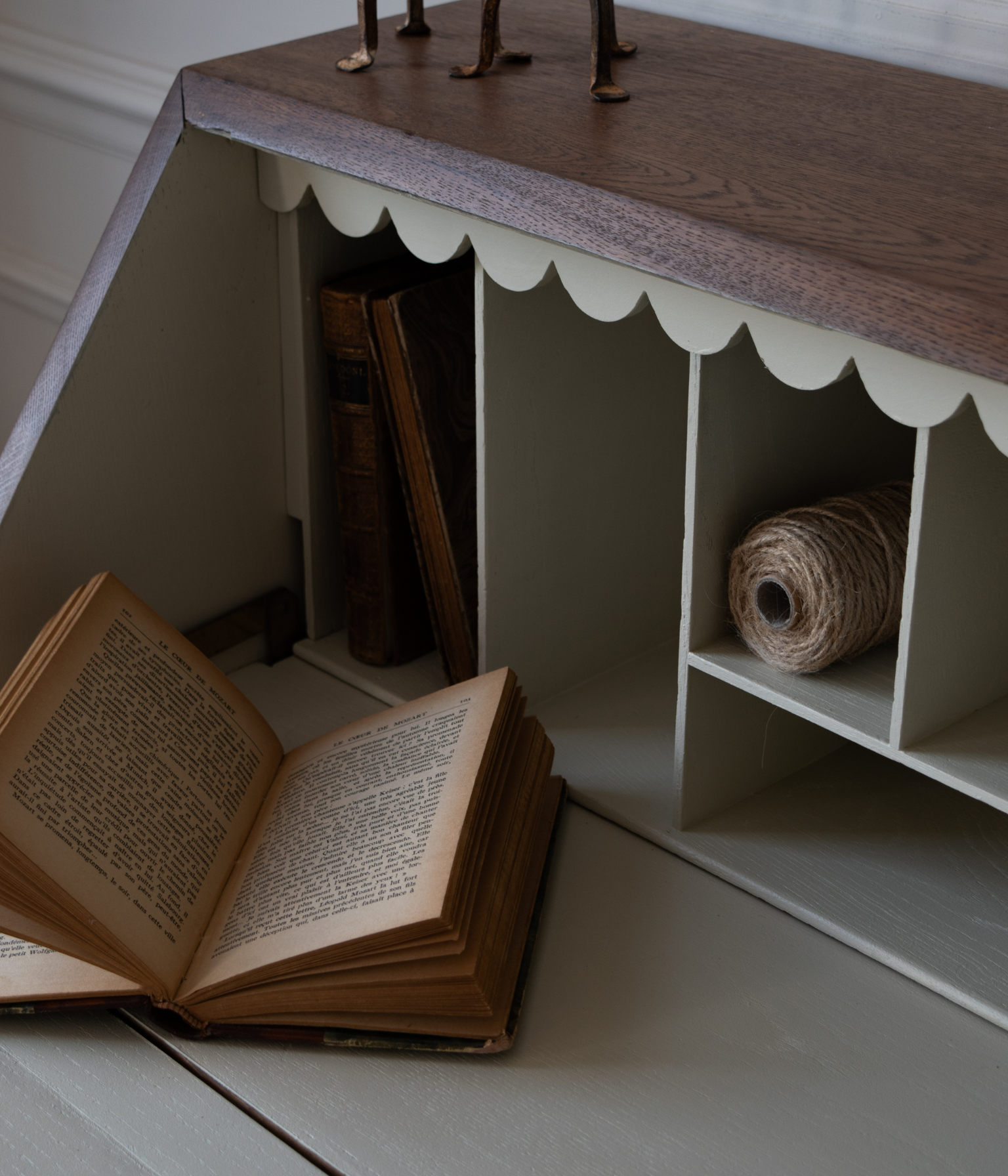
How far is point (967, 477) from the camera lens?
0.74m

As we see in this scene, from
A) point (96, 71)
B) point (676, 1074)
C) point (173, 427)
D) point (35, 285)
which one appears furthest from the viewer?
point (35, 285)

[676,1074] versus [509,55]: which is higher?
[509,55]

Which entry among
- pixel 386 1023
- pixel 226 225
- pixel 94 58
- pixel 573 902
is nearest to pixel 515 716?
pixel 573 902

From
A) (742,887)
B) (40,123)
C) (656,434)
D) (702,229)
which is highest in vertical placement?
(702,229)

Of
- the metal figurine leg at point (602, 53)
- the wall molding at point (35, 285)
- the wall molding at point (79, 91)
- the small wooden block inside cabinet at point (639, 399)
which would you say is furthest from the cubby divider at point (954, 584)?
the wall molding at point (35, 285)

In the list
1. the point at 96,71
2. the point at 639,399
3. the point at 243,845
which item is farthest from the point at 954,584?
the point at 96,71

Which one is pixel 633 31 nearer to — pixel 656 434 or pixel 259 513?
pixel 656 434

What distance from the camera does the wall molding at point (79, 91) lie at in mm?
1532

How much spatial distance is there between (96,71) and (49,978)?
3.95ft

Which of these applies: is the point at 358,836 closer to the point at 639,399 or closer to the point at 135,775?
the point at 135,775

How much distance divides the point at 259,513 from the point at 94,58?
2.51 feet

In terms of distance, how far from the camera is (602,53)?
2.95ft

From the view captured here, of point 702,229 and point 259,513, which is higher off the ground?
point 702,229

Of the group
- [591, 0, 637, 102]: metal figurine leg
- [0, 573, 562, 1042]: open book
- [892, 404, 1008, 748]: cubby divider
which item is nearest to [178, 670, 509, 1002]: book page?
[0, 573, 562, 1042]: open book
